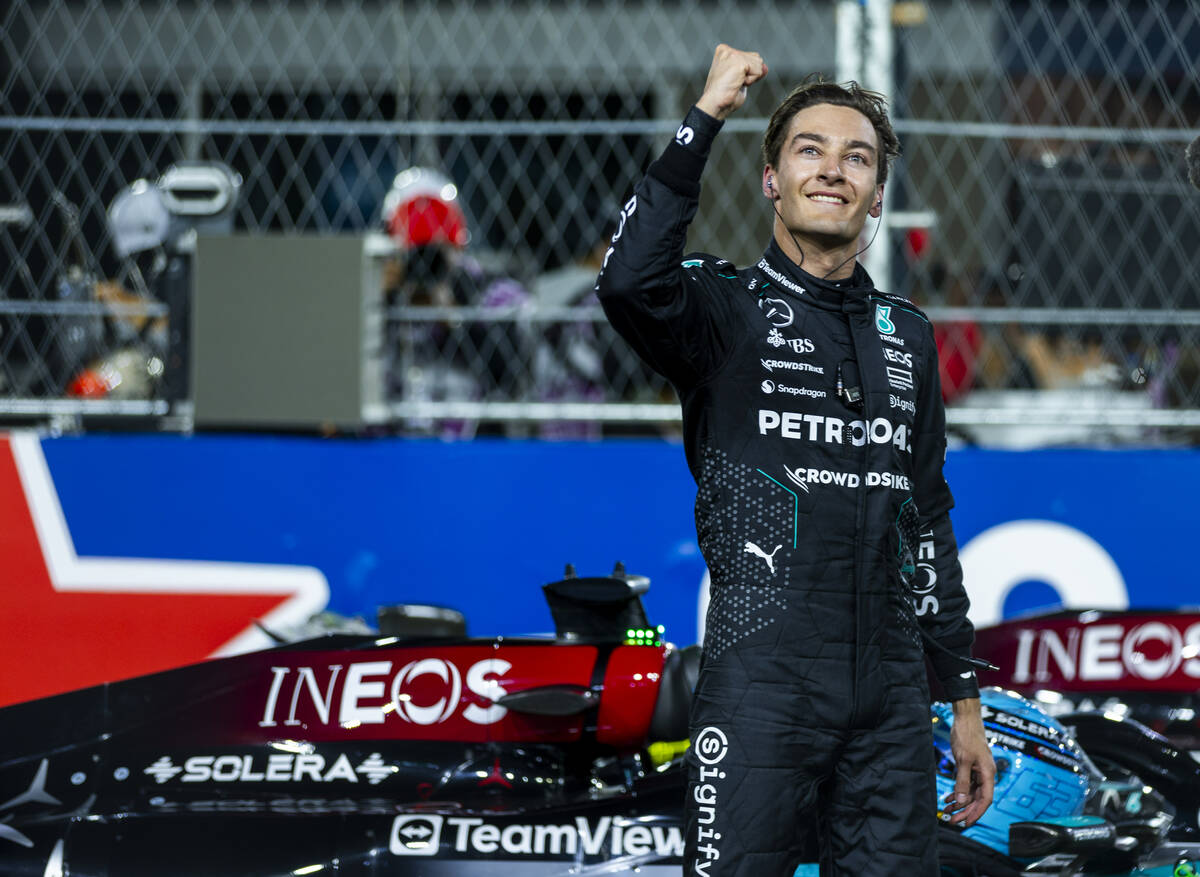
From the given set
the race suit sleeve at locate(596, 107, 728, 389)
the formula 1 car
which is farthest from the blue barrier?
the race suit sleeve at locate(596, 107, 728, 389)

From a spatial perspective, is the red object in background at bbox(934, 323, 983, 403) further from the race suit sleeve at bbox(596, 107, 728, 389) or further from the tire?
the race suit sleeve at bbox(596, 107, 728, 389)

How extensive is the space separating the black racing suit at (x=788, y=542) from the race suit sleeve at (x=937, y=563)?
0.24ft

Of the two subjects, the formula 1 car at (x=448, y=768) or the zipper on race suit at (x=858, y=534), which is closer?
the zipper on race suit at (x=858, y=534)

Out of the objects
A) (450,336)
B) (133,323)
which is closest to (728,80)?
(450,336)

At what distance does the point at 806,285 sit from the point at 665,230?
32cm

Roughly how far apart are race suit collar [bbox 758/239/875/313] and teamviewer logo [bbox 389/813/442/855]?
1269mm

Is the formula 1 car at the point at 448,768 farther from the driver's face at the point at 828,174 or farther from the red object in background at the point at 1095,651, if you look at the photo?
the driver's face at the point at 828,174

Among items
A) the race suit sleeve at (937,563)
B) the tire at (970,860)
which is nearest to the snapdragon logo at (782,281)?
the race suit sleeve at (937,563)

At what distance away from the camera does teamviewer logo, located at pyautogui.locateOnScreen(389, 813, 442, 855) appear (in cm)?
268

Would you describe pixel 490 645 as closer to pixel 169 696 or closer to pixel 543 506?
pixel 169 696

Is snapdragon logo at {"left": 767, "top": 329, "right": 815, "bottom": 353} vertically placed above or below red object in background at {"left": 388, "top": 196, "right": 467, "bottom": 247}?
below

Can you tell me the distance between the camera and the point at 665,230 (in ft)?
6.21

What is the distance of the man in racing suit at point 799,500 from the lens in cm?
195

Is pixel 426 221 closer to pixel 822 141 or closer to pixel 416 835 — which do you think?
pixel 416 835
